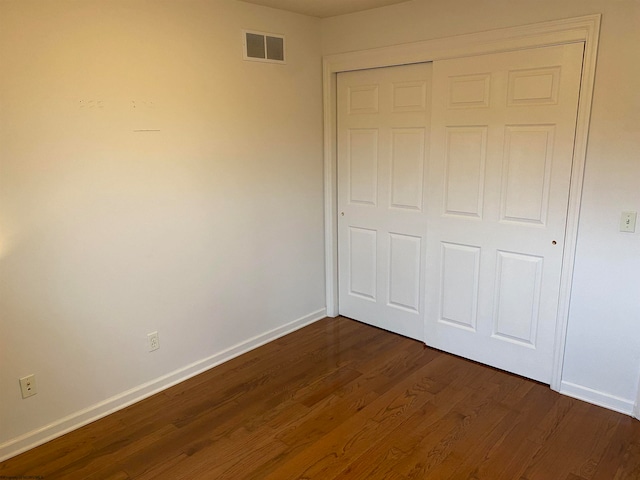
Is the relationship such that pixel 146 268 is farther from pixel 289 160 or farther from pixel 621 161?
pixel 621 161

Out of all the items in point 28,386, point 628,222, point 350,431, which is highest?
point 628,222

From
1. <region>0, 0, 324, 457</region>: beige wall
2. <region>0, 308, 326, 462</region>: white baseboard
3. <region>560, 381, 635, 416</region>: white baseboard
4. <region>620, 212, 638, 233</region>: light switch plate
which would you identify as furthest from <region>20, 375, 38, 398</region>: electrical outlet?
<region>620, 212, 638, 233</region>: light switch plate

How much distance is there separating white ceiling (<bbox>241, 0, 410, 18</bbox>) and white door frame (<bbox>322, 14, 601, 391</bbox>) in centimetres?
28

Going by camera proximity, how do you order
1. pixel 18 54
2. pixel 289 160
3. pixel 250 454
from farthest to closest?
pixel 289 160 → pixel 250 454 → pixel 18 54

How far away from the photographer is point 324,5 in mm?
3049

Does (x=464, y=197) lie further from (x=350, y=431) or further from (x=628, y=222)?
(x=350, y=431)

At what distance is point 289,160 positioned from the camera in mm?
3389

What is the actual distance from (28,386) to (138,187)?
1149mm

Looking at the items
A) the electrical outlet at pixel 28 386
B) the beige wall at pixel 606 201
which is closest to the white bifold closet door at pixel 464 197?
the beige wall at pixel 606 201

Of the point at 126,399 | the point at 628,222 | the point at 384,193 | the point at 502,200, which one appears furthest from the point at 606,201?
the point at 126,399

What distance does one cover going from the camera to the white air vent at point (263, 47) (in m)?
2.99

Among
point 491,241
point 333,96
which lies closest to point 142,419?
point 491,241

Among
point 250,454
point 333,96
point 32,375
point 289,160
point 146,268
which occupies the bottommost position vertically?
point 250,454

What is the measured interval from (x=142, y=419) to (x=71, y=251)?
3.29 ft
